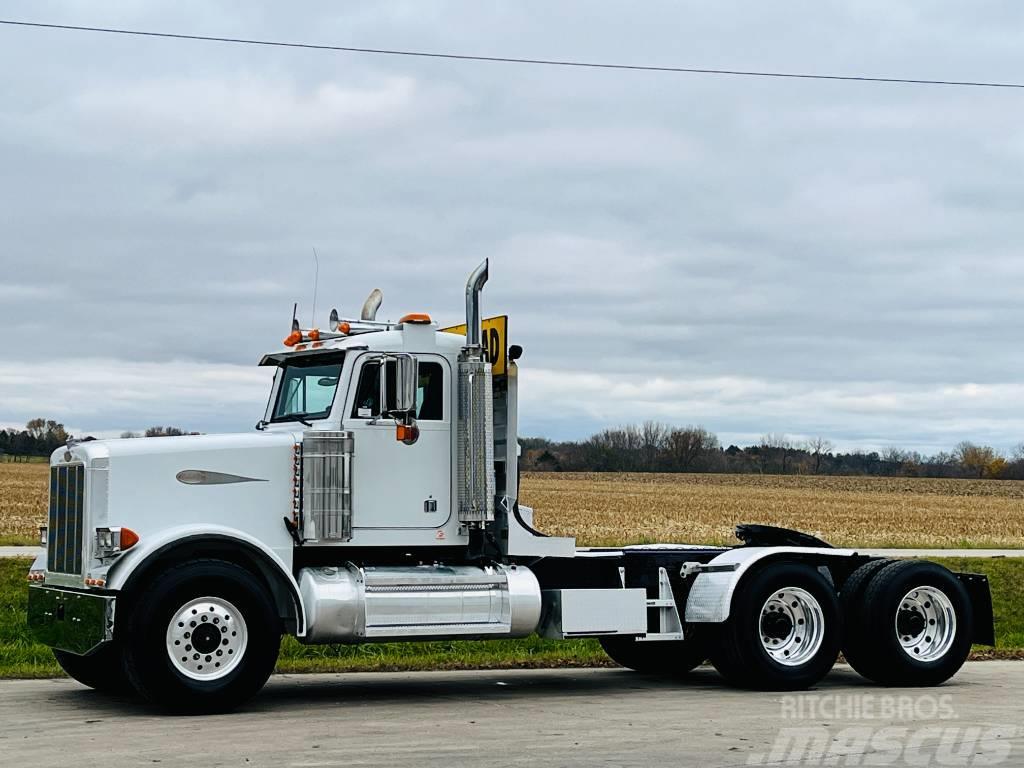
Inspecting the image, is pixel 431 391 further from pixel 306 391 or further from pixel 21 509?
pixel 21 509

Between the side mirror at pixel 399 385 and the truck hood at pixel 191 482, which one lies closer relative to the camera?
the truck hood at pixel 191 482

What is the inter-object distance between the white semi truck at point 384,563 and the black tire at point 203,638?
0.05ft

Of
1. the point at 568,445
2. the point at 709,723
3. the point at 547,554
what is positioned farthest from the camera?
the point at 568,445

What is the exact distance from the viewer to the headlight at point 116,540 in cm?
1228

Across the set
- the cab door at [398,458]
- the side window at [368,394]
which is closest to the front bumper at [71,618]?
the cab door at [398,458]

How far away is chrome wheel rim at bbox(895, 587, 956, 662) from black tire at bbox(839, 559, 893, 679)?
40 cm

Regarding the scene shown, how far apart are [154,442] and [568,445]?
106m

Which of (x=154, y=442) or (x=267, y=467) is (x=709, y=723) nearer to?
(x=267, y=467)

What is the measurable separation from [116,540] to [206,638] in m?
1.08

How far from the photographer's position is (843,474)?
130 m

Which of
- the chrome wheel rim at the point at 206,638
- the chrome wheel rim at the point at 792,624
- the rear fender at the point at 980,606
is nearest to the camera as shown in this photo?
the chrome wheel rim at the point at 206,638

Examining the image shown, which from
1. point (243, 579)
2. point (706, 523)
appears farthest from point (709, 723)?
point (706, 523)

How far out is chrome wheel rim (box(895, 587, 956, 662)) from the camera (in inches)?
584

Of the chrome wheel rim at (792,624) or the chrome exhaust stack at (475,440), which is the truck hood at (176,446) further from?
the chrome wheel rim at (792,624)
